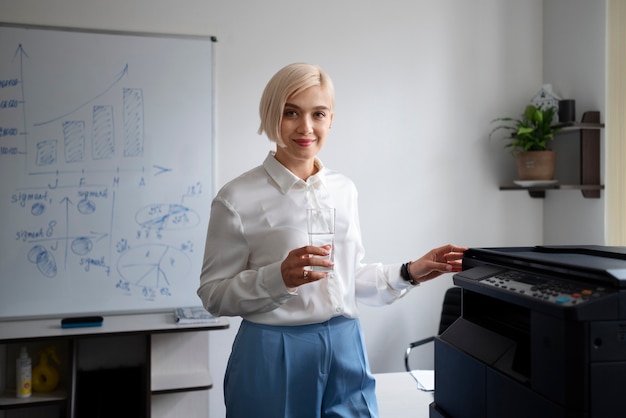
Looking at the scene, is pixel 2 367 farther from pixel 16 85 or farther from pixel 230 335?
pixel 16 85

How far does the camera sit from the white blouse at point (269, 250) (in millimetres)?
1410

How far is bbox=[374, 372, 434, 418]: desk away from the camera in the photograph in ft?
5.48

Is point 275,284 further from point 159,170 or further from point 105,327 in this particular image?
point 159,170

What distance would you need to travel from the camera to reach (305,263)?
129cm

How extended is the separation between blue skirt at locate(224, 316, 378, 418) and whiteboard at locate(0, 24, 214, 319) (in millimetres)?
1417

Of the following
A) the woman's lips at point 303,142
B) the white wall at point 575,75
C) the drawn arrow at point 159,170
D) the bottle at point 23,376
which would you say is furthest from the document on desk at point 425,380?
the bottle at point 23,376

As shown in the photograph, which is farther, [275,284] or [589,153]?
[589,153]

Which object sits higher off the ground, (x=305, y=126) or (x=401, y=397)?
(x=305, y=126)

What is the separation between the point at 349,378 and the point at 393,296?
29cm

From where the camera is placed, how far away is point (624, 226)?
2734mm

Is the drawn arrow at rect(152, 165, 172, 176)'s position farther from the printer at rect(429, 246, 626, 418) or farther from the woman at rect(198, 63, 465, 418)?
the printer at rect(429, 246, 626, 418)

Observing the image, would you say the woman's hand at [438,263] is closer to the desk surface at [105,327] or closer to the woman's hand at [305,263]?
the woman's hand at [305,263]

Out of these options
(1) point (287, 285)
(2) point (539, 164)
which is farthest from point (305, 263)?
(2) point (539, 164)

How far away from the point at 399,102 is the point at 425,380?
63.8 inches
